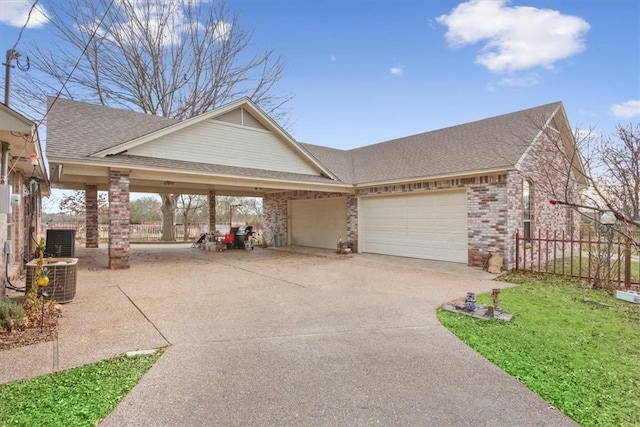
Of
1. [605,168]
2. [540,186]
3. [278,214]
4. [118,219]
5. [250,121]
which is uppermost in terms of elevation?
[250,121]

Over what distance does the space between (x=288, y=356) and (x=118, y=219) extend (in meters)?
7.32

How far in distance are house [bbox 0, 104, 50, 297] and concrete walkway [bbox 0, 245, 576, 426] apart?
59.7 inches

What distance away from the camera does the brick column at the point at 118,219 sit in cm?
896

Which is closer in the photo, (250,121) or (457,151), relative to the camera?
(457,151)

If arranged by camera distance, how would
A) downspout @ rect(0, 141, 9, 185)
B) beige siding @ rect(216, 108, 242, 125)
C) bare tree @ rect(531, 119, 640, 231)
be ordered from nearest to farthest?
bare tree @ rect(531, 119, 640, 231), downspout @ rect(0, 141, 9, 185), beige siding @ rect(216, 108, 242, 125)

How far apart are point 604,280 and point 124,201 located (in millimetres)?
11762

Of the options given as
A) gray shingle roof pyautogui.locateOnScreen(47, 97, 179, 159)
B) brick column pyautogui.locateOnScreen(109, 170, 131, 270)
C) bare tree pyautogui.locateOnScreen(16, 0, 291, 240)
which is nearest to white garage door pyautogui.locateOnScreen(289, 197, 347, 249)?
gray shingle roof pyautogui.locateOnScreen(47, 97, 179, 159)

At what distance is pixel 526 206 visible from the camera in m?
10.5

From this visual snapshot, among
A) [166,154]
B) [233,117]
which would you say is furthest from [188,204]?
[166,154]

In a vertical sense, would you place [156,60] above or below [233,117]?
above

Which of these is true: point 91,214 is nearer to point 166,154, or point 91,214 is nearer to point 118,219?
point 166,154

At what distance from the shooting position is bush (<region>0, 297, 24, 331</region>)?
423 cm

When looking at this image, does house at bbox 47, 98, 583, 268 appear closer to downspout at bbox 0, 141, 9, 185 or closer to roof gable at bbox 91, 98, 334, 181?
roof gable at bbox 91, 98, 334, 181

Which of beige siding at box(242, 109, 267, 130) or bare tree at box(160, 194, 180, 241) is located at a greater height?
beige siding at box(242, 109, 267, 130)
